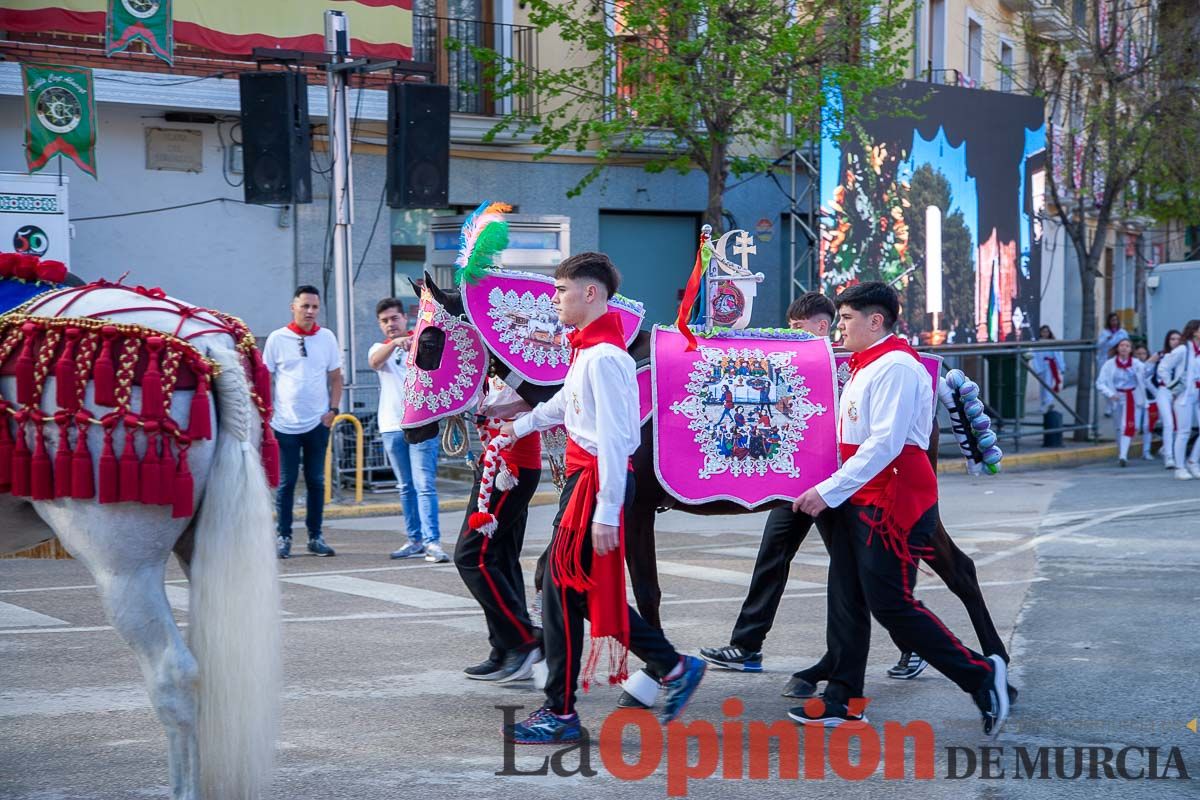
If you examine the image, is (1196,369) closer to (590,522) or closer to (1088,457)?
(1088,457)

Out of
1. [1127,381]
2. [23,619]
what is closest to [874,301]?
[23,619]

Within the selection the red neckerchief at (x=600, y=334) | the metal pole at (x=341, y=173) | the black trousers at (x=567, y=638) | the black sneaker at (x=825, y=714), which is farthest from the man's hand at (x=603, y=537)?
the metal pole at (x=341, y=173)

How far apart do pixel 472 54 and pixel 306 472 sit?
10.4 meters

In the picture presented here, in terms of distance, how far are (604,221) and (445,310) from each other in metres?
15.9

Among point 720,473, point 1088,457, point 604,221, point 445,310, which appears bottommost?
point 1088,457

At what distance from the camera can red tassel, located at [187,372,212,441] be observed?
14.5 ft

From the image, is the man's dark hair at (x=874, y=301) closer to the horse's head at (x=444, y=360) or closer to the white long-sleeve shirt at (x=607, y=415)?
the white long-sleeve shirt at (x=607, y=415)

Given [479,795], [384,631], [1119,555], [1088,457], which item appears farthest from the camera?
[1088,457]

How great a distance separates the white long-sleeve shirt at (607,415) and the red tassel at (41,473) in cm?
201

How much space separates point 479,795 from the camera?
4.93 m

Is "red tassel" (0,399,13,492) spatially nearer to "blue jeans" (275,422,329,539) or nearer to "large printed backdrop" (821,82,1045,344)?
"blue jeans" (275,422,329,539)

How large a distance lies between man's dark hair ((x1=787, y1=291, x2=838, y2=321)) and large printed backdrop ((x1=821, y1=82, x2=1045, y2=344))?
11.4 meters

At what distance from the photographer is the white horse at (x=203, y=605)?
170 inches

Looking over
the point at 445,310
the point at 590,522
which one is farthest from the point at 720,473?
the point at 445,310
